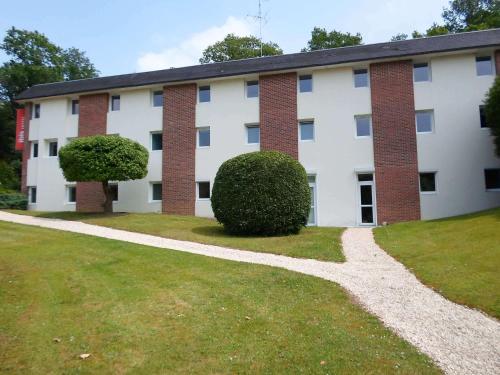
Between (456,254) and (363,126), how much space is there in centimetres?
1065

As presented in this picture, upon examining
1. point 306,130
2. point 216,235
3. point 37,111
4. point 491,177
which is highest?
point 37,111

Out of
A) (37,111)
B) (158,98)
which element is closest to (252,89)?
(158,98)

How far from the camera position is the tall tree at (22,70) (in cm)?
3766

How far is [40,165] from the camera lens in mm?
24094

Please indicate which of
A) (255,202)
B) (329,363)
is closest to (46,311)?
(329,363)

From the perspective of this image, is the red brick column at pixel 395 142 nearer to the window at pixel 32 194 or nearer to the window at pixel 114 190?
the window at pixel 114 190

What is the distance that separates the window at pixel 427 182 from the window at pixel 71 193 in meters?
20.0

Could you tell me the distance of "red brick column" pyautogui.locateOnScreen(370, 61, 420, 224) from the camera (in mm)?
17891

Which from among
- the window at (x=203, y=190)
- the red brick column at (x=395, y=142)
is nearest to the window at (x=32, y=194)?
the window at (x=203, y=190)

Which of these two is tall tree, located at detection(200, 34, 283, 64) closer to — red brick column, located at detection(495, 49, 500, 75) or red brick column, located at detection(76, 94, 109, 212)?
red brick column, located at detection(76, 94, 109, 212)

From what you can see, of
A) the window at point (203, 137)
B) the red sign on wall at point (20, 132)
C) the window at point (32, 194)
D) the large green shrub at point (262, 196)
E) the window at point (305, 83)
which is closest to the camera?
the large green shrub at point (262, 196)

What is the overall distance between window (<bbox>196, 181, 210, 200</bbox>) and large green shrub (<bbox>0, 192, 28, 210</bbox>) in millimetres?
11957

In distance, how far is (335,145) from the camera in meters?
19.1

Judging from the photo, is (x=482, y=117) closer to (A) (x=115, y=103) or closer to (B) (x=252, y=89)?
(B) (x=252, y=89)
